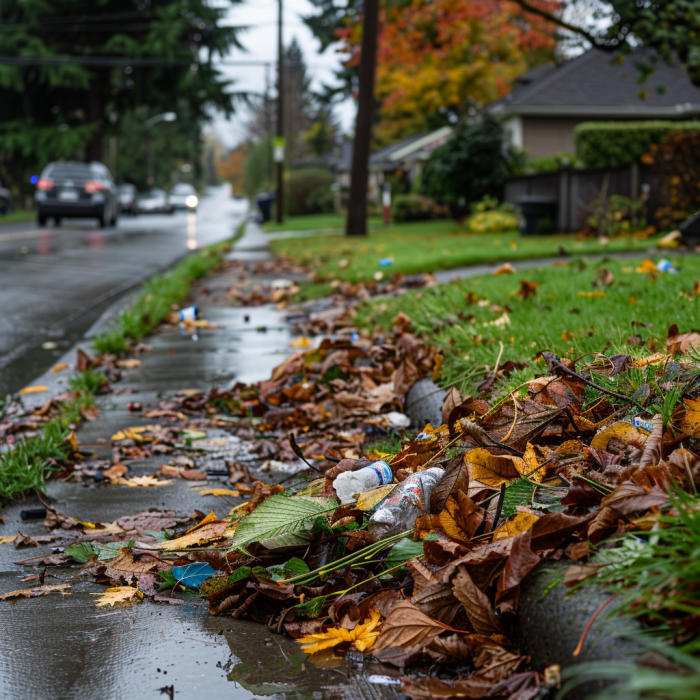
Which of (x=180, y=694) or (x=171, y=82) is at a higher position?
(x=171, y=82)

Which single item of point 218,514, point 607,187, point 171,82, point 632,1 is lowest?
point 218,514

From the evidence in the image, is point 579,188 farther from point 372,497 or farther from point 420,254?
point 372,497

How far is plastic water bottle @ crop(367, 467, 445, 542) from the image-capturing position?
8.52 ft

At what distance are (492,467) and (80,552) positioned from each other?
1.37m

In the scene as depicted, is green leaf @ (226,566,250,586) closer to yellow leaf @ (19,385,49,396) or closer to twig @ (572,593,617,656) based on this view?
twig @ (572,593,617,656)

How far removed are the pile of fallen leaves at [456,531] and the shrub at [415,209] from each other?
28339 mm

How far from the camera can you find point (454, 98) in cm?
3281

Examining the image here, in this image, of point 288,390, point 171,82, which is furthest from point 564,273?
point 171,82

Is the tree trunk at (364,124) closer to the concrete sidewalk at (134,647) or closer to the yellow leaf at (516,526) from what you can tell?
the concrete sidewalk at (134,647)

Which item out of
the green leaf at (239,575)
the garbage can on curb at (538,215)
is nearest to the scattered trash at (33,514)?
the green leaf at (239,575)

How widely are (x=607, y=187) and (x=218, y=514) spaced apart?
1469cm

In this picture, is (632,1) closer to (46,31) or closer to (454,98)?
(454,98)

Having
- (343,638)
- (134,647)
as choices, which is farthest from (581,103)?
(134,647)

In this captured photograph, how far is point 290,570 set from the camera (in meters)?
2.54
